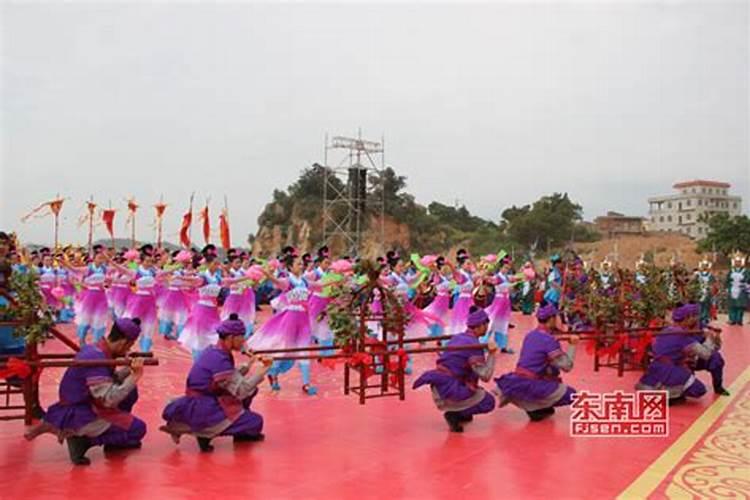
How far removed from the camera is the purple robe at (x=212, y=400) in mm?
5277

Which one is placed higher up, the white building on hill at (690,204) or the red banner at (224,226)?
the white building on hill at (690,204)

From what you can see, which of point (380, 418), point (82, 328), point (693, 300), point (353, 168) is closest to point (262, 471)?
point (380, 418)

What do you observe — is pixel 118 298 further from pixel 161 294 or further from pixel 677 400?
pixel 677 400

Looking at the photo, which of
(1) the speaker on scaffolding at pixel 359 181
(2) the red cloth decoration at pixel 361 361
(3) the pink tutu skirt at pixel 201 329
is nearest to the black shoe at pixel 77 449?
(2) the red cloth decoration at pixel 361 361

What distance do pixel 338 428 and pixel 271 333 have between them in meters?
1.87

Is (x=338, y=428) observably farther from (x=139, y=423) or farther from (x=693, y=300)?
(x=693, y=300)

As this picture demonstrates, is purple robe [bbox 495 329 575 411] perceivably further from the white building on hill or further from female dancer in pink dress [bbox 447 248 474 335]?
the white building on hill

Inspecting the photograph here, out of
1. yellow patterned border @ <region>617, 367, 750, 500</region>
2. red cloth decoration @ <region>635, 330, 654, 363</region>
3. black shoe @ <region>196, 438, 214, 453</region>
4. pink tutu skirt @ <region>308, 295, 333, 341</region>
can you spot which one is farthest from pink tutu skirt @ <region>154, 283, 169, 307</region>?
yellow patterned border @ <region>617, 367, 750, 500</region>

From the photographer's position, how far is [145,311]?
380 inches

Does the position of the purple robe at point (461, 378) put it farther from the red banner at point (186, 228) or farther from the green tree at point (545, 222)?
the green tree at point (545, 222)

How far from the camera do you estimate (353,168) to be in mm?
28234

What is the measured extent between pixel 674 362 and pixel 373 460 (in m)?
3.37

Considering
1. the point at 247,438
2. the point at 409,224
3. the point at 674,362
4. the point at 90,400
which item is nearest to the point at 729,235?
the point at 409,224

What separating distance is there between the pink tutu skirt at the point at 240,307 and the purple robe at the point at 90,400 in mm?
4706
